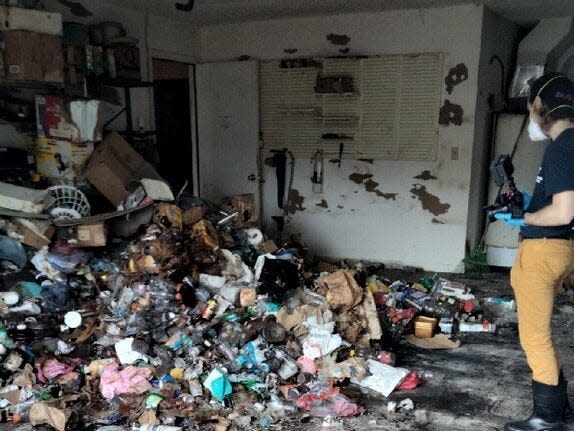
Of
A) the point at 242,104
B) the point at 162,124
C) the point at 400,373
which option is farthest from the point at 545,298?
the point at 162,124

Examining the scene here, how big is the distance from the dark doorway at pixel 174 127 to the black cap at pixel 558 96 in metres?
4.57

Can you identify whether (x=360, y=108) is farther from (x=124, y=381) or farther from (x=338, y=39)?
(x=124, y=381)

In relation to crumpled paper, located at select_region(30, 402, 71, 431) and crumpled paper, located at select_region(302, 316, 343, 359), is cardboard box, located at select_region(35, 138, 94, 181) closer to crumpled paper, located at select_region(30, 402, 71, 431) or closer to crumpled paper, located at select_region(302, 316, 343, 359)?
crumpled paper, located at select_region(30, 402, 71, 431)

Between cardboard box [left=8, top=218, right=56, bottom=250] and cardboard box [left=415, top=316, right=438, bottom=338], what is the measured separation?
2669 mm

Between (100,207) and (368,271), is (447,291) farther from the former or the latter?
(100,207)

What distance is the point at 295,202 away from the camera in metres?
5.46

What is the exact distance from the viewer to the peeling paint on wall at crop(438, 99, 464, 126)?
4621 mm

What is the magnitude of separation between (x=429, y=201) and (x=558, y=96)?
273cm

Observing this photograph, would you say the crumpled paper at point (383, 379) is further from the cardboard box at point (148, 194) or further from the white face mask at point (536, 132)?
the cardboard box at point (148, 194)

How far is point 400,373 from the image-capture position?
115 inches

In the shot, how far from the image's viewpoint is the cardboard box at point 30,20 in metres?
3.18

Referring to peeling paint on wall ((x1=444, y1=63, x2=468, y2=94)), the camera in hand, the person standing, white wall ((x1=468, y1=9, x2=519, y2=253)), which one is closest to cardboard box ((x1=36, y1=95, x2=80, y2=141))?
the camera in hand

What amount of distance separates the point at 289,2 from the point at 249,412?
348 centimetres

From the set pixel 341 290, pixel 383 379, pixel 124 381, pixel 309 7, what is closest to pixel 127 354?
pixel 124 381
